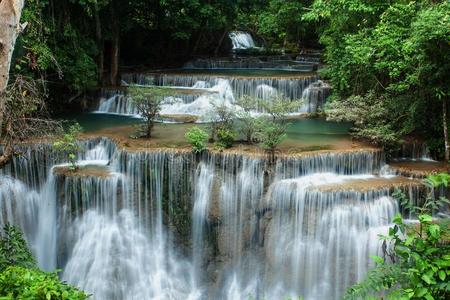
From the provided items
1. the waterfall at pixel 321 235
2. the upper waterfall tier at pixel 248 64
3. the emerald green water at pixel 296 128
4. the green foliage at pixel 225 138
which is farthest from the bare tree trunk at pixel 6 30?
the upper waterfall tier at pixel 248 64

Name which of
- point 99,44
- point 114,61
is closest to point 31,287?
point 99,44

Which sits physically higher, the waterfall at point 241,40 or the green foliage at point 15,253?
the waterfall at point 241,40

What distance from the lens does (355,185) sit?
993 centimetres

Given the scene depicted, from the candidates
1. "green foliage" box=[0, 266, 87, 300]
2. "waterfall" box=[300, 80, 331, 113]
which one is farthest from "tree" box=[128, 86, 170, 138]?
"green foliage" box=[0, 266, 87, 300]

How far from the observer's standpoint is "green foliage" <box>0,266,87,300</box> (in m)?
4.77

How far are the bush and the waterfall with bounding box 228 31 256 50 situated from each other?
16421 mm

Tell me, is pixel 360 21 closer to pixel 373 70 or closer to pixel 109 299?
pixel 373 70

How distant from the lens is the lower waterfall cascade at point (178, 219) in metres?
10.2

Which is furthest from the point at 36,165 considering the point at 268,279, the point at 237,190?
the point at 268,279

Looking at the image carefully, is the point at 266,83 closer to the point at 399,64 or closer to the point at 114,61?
the point at 114,61

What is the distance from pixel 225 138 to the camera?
11102mm

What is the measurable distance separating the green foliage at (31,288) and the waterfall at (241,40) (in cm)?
2287

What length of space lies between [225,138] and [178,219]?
81.0 inches

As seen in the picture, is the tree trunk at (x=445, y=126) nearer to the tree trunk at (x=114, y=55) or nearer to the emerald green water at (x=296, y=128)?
the emerald green water at (x=296, y=128)
